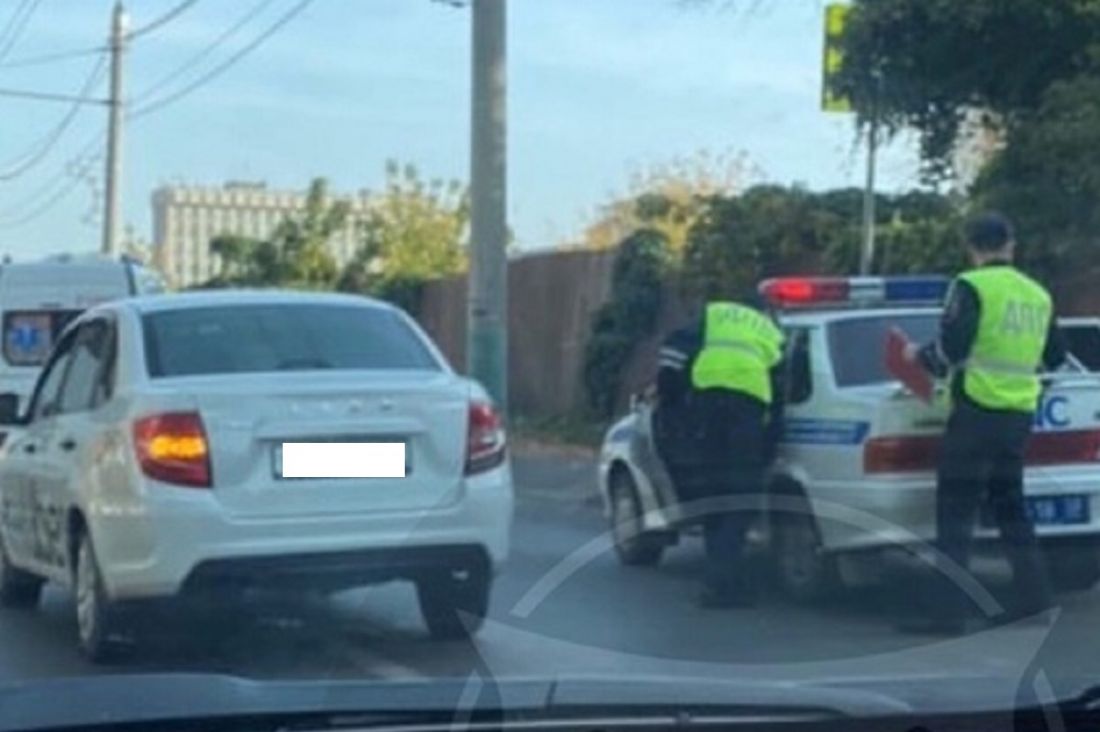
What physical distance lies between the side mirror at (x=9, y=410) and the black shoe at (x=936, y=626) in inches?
165

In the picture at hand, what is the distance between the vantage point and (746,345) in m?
12.3

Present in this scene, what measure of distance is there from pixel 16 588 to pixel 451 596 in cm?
256

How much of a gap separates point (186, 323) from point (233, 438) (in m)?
0.84

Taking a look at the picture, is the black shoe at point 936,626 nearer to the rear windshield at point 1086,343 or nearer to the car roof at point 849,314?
the car roof at point 849,314

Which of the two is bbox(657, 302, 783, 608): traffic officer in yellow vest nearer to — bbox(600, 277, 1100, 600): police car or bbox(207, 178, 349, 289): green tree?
bbox(600, 277, 1100, 600): police car

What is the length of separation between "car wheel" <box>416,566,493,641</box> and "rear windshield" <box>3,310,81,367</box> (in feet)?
52.0

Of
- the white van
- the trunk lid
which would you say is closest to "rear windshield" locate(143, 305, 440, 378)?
the trunk lid

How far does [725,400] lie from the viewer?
1228cm

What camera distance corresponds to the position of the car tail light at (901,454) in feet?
39.2

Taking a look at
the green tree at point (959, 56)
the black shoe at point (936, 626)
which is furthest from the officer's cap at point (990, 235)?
the green tree at point (959, 56)

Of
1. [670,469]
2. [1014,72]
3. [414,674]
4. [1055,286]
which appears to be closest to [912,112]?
[1014,72]

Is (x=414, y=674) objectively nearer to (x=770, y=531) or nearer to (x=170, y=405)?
(x=170, y=405)

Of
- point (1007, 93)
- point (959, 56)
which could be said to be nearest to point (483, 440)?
point (1007, 93)

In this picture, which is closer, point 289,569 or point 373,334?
point 289,569
